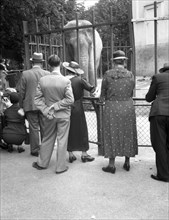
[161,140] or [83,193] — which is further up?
[161,140]

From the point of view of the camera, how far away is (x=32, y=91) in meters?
5.01

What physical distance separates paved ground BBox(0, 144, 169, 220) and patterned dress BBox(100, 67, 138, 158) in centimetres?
41

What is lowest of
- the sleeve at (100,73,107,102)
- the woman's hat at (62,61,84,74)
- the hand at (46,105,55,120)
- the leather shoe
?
the leather shoe

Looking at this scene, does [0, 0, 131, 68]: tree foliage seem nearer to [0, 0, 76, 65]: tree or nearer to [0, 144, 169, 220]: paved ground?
[0, 0, 76, 65]: tree

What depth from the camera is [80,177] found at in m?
4.21

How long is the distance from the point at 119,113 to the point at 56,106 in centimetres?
88

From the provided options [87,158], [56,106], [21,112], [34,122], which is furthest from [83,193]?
[21,112]

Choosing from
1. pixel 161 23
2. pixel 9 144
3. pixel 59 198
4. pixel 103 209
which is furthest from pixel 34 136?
pixel 161 23

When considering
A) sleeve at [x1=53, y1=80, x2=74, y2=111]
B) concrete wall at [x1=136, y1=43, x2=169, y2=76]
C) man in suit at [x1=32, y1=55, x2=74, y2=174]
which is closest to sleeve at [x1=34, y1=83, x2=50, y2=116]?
man in suit at [x1=32, y1=55, x2=74, y2=174]

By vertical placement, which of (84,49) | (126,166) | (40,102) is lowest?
(126,166)

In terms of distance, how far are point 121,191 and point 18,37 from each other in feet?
42.3

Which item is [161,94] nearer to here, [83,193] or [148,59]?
[83,193]

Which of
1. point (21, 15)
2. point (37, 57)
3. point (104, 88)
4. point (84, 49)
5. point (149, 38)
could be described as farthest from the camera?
point (149, 38)

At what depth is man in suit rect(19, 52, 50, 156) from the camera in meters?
4.96
